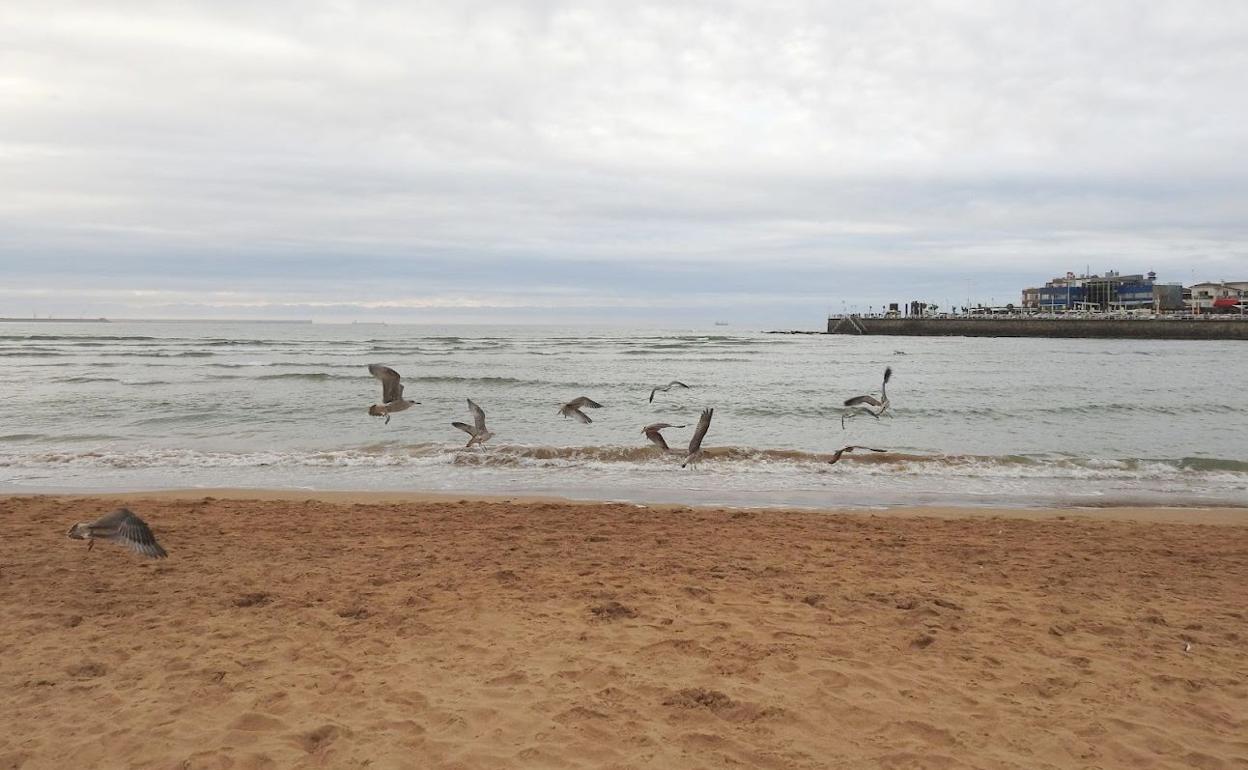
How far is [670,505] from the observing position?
1020cm

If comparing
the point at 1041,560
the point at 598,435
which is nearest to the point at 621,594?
the point at 1041,560

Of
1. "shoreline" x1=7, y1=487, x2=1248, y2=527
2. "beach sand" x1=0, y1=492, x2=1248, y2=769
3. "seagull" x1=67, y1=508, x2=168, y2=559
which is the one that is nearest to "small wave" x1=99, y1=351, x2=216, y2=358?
"shoreline" x1=7, y1=487, x2=1248, y2=527

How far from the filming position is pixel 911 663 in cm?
465

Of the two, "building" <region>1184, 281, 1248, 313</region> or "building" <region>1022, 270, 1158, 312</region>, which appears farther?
"building" <region>1022, 270, 1158, 312</region>

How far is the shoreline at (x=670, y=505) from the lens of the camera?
9.65 m

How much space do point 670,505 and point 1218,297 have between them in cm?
12556

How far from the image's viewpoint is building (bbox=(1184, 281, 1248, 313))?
96250mm

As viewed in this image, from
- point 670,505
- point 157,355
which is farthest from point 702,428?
point 157,355

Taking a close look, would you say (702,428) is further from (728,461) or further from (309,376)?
(309,376)

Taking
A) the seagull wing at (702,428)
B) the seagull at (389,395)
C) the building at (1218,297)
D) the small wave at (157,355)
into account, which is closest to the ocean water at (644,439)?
the seagull wing at (702,428)

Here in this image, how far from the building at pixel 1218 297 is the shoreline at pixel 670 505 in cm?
10394

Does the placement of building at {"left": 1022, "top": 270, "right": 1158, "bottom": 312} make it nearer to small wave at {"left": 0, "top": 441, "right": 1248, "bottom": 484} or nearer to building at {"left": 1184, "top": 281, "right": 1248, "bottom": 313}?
building at {"left": 1184, "top": 281, "right": 1248, "bottom": 313}

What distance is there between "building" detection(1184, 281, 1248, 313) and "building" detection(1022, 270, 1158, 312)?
385 centimetres

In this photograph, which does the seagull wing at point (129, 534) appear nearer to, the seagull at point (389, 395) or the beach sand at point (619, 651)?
the beach sand at point (619, 651)
